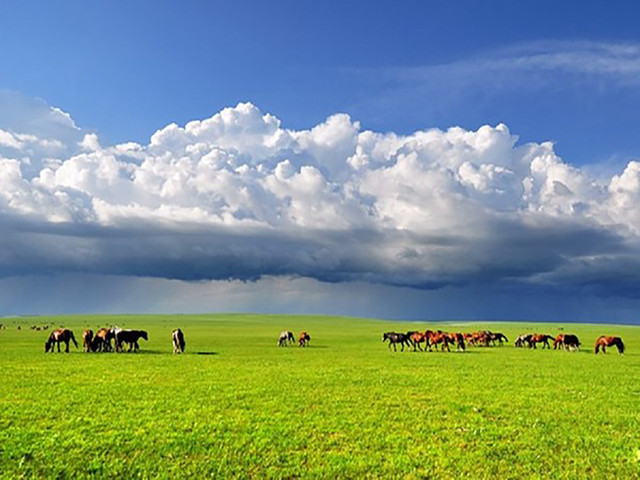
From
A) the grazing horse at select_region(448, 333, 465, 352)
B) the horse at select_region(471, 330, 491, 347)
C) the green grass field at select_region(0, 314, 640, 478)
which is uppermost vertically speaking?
the green grass field at select_region(0, 314, 640, 478)

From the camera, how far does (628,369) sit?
3303 centimetres

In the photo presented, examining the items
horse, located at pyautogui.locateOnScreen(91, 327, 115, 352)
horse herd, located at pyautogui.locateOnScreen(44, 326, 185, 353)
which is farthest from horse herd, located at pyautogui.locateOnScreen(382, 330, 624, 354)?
horse, located at pyautogui.locateOnScreen(91, 327, 115, 352)

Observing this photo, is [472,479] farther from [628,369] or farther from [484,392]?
[628,369]

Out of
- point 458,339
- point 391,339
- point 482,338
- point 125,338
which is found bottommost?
point 482,338

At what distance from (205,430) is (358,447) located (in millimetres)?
4424

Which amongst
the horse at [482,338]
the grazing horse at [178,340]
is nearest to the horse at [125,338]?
the grazing horse at [178,340]

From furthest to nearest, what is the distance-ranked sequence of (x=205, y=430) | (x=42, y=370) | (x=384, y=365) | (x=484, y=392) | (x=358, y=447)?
(x=384, y=365) → (x=42, y=370) → (x=484, y=392) → (x=205, y=430) → (x=358, y=447)

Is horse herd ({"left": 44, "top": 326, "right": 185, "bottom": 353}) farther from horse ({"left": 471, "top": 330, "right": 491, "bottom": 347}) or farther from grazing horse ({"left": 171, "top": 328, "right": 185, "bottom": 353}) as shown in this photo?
horse ({"left": 471, "top": 330, "right": 491, "bottom": 347})

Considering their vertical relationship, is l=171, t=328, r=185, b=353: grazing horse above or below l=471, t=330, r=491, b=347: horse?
above

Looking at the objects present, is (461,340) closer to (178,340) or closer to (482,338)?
(482,338)

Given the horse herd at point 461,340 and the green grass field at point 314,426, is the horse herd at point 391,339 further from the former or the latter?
the green grass field at point 314,426

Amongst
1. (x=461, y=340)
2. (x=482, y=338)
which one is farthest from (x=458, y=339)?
(x=482, y=338)

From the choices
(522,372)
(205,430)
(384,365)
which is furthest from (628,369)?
(205,430)

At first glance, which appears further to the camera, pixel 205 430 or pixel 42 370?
pixel 42 370
